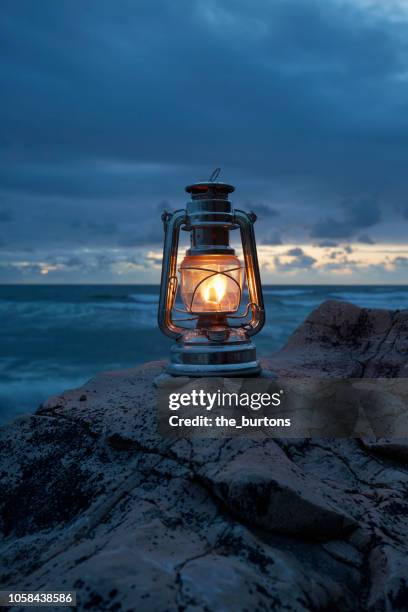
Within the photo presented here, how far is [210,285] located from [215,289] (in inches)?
1.3

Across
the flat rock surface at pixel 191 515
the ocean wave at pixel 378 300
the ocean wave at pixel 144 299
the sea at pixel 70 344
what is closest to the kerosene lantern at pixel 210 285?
the flat rock surface at pixel 191 515

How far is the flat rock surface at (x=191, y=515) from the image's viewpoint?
1343 millimetres

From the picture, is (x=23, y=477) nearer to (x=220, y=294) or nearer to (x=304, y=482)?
(x=304, y=482)

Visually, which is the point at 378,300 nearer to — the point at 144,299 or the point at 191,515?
the point at 144,299

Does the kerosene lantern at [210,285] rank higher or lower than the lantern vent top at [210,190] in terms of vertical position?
lower

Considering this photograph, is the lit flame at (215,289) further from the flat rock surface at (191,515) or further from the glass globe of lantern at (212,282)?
the flat rock surface at (191,515)

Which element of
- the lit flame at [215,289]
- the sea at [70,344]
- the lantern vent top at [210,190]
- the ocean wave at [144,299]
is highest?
the lantern vent top at [210,190]

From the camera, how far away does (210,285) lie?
2.76m

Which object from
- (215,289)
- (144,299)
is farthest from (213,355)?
(144,299)

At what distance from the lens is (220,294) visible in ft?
9.10

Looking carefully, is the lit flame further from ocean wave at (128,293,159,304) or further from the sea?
ocean wave at (128,293,159,304)

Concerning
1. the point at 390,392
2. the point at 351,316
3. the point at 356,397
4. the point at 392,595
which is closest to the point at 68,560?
the point at 392,595

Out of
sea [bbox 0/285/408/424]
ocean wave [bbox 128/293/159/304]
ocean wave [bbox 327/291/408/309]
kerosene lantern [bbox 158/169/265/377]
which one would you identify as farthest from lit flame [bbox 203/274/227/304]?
ocean wave [bbox 128/293/159/304]

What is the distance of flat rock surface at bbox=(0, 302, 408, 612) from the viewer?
1.34m
